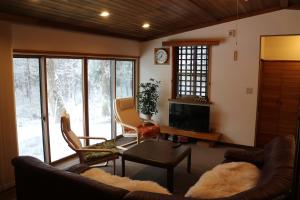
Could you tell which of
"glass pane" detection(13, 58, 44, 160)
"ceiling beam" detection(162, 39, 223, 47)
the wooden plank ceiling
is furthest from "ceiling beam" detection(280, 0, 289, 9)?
"glass pane" detection(13, 58, 44, 160)

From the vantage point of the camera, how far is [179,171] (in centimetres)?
418

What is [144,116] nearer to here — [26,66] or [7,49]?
[26,66]

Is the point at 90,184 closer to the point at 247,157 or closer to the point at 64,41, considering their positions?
the point at 247,157

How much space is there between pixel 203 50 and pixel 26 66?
141 inches

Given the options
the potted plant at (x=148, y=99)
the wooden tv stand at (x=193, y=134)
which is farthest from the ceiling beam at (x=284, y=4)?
the potted plant at (x=148, y=99)

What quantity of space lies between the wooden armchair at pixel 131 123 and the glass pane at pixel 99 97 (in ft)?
1.48

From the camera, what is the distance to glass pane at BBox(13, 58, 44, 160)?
150 inches

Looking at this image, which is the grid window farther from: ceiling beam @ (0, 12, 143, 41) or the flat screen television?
ceiling beam @ (0, 12, 143, 41)

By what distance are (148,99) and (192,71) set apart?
3.91 ft

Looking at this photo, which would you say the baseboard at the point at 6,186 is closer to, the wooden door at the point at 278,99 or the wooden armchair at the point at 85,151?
the wooden armchair at the point at 85,151

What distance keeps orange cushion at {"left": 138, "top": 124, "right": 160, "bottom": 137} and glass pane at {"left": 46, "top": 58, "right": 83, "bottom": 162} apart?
119 cm

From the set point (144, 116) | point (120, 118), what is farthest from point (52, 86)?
point (144, 116)

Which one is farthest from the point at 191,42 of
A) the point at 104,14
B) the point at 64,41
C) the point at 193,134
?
the point at 64,41

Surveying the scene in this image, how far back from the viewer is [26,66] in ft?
12.8
